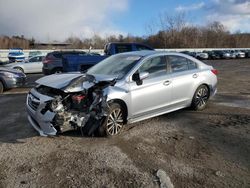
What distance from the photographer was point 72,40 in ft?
257

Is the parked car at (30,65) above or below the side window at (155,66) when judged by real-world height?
below

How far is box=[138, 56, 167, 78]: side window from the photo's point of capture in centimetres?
616

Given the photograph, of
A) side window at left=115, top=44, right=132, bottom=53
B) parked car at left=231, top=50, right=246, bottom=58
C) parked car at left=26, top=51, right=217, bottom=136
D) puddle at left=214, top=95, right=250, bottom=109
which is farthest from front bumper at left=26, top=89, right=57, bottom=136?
parked car at left=231, top=50, right=246, bottom=58

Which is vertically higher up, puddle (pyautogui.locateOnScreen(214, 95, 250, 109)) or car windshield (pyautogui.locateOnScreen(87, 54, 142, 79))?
car windshield (pyautogui.locateOnScreen(87, 54, 142, 79))

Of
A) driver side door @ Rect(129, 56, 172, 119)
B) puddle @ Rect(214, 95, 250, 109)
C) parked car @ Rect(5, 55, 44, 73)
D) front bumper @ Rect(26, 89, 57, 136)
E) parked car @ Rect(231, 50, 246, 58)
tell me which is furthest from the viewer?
parked car @ Rect(231, 50, 246, 58)

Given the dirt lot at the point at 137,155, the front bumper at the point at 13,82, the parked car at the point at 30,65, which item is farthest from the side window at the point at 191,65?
the parked car at the point at 30,65

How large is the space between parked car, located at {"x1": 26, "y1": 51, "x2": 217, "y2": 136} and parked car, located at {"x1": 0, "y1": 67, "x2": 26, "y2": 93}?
575 centimetres

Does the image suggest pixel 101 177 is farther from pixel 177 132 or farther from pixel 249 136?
pixel 249 136

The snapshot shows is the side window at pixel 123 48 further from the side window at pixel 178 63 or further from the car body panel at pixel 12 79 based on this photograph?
the side window at pixel 178 63

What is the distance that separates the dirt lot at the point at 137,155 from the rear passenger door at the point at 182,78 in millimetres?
482

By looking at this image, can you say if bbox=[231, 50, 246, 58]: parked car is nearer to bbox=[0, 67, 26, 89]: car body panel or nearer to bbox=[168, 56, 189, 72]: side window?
bbox=[0, 67, 26, 89]: car body panel

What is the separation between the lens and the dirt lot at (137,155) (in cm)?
385

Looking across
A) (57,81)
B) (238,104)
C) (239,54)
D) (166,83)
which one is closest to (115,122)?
(57,81)

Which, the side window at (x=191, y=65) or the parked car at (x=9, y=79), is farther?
the parked car at (x=9, y=79)
